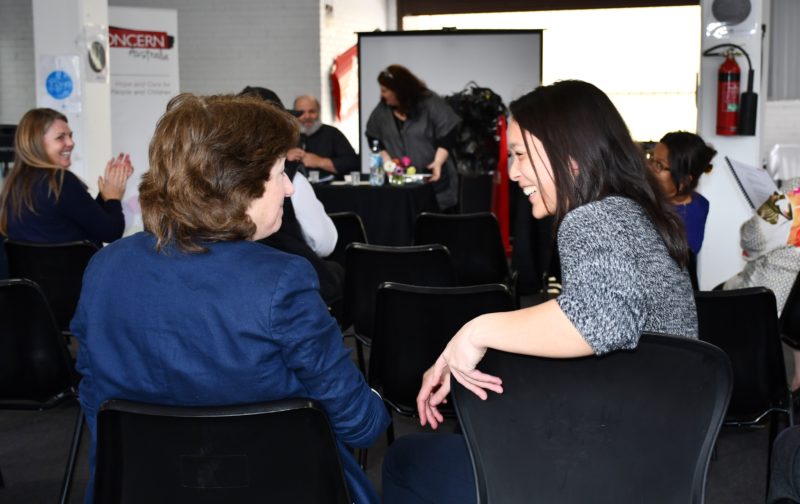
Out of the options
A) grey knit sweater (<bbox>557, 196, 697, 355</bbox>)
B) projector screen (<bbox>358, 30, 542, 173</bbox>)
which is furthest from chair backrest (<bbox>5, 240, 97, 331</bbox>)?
projector screen (<bbox>358, 30, 542, 173</bbox>)

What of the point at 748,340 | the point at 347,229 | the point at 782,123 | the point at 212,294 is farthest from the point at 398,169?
the point at 782,123

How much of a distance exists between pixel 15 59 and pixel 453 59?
16.3 ft

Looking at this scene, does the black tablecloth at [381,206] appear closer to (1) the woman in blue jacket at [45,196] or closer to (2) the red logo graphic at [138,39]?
(1) the woman in blue jacket at [45,196]

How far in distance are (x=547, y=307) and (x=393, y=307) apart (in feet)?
4.03

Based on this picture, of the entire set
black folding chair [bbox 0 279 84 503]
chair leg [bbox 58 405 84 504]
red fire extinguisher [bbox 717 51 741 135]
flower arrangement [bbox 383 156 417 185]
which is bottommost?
chair leg [bbox 58 405 84 504]

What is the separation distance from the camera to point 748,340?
2580 millimetres

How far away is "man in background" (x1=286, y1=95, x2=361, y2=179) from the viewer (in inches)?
266

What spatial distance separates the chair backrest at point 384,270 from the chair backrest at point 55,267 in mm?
1014

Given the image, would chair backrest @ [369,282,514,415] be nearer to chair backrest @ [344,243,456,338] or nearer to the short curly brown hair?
chair backrest @ [344,243,456,338]

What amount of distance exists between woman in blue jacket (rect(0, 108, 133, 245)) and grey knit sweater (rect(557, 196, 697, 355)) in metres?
2.94

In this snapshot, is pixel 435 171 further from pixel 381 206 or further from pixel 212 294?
pixel 212 294

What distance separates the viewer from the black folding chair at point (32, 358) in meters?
2.61

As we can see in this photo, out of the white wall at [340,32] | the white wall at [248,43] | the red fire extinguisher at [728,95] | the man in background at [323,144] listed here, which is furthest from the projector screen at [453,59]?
the red fire extinguisher at [728,95]

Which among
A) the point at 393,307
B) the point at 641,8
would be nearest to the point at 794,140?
the point at 641,8
